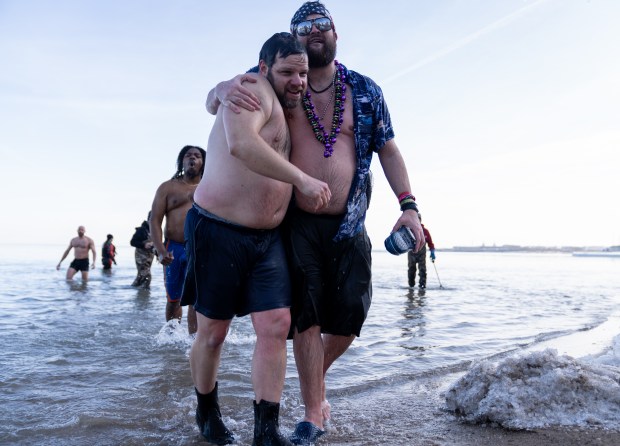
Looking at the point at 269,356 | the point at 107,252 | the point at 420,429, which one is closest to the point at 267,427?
the point at 269,356

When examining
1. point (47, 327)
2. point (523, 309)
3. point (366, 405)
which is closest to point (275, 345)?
point (366, 405)

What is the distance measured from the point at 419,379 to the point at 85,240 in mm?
14699

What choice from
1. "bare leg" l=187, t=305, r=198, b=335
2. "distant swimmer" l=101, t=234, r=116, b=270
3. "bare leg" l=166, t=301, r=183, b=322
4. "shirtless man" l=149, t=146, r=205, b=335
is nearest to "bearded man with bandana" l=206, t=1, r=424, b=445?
"bare leg" l=187, t=305, r=198, b=335

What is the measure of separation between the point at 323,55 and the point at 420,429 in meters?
2.01

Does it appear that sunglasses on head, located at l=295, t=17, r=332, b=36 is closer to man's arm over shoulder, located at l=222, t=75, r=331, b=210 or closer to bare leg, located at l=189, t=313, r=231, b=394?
man's arm over shoulder, located at l=222, t=75, r=331, b=210

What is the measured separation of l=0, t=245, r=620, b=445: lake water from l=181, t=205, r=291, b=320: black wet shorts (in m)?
0.72

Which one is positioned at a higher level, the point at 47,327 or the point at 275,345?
the point at 275,345

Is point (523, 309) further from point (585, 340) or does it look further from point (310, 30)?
point (310, 30)

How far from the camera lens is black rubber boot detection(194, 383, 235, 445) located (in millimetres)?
2488

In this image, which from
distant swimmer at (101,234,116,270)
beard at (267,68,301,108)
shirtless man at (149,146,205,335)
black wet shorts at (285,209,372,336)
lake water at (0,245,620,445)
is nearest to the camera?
beard at (267,68,301,108)

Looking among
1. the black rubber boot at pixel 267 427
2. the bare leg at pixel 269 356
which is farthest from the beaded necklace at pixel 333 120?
the black rubber boot at pixel 267 427

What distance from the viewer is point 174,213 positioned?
17.2 ft

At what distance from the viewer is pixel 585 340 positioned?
542 centimetres

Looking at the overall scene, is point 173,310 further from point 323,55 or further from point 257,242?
point 323,55
